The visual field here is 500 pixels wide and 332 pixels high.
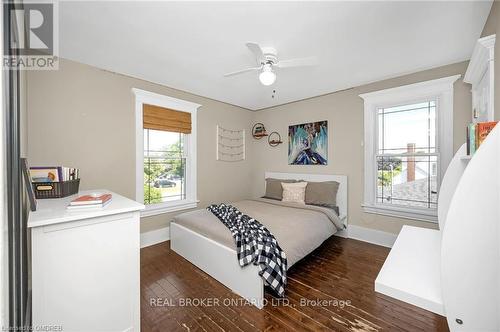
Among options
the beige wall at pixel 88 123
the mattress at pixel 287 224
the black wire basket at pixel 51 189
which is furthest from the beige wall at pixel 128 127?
the black wire basket at pixel 51 189

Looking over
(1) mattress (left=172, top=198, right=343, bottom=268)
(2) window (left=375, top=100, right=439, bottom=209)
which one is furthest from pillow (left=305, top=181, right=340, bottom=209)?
(2) window (left=375, top=100, right=439, bottom=209)

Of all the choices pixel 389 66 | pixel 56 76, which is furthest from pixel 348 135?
pixel 56 76

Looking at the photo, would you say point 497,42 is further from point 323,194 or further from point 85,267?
point 85,267

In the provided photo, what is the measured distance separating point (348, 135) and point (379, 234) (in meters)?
1.59

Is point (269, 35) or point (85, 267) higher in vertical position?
point (269, 35)

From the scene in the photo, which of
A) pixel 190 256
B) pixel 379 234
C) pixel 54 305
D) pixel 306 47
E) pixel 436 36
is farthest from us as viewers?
pixel 379 234

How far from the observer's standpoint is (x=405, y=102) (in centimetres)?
300

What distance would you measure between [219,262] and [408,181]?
2841 mm

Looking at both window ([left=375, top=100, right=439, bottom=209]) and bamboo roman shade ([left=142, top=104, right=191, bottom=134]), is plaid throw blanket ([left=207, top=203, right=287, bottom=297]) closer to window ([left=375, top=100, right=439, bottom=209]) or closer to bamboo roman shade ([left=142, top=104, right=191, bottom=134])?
bamboo roman shade ([left=142, top=104, right=191, bottom=134])

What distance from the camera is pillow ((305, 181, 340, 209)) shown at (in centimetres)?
336

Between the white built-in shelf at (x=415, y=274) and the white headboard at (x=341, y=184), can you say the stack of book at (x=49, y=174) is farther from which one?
the white headboard at (x=341, y=184)

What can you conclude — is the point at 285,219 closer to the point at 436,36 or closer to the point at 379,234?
the point at 379,234

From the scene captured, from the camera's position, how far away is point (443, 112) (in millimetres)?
2676

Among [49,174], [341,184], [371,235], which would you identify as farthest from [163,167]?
[371,235]
